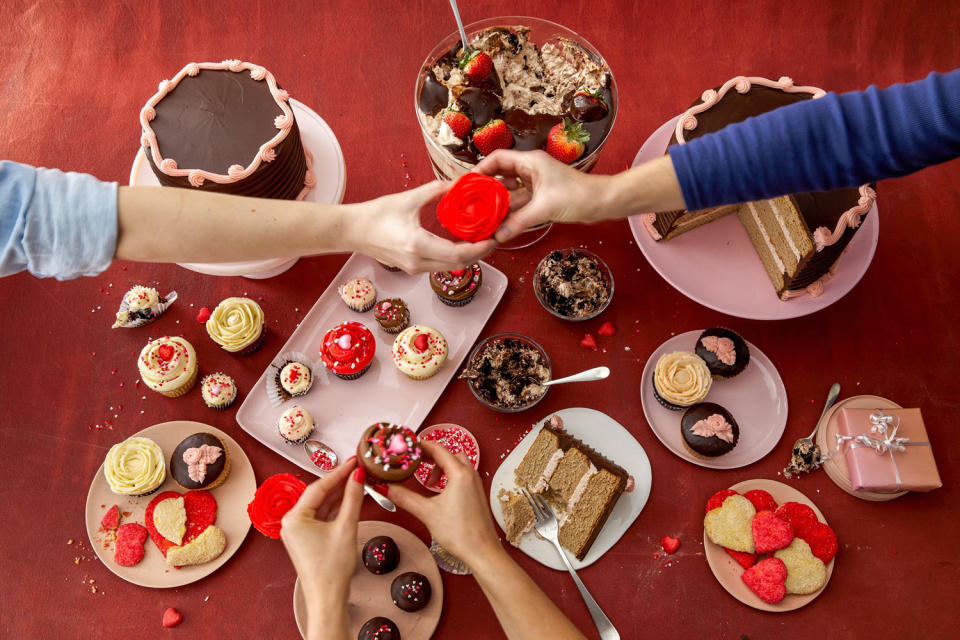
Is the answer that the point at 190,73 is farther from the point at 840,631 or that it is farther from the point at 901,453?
the point at 840,631

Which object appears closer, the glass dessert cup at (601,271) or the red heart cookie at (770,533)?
the red heart cookie at (770,533)

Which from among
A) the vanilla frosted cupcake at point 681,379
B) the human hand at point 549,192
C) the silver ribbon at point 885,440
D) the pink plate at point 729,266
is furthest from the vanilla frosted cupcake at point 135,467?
the silver ribbon at point 885,440

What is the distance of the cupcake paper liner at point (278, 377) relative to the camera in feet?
9.79

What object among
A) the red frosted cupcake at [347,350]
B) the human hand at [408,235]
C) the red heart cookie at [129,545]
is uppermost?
the human hand at [408,235]

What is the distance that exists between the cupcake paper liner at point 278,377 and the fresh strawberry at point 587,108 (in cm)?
170

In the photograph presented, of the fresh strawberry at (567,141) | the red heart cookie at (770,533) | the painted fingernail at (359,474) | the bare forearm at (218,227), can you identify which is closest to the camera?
the bare forearm at (218,227)

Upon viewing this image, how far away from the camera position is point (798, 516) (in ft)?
9.11

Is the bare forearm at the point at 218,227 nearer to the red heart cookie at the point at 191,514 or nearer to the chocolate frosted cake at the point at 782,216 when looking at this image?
the red heart cookie at the point at 191,514

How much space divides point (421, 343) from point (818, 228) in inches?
70.8

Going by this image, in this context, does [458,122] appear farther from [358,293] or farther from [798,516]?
[798,516]

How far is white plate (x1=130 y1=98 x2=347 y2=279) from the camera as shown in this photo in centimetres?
296

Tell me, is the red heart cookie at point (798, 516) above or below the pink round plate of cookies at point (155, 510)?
above

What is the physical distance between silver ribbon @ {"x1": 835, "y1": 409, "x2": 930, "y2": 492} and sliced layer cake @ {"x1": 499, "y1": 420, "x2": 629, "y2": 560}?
1057mm

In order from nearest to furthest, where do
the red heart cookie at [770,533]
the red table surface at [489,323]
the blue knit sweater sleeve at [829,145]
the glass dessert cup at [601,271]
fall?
the blue knit sweater sleeve at [829,145] → the red heart cookie at [770,533] → the red table surface at [489,323] → the glass dessert cup at [601,271]
